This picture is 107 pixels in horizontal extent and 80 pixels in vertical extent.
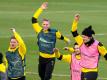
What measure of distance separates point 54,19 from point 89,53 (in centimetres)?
2328

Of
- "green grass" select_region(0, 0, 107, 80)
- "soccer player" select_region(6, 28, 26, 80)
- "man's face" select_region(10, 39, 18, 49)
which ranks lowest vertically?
"green grass" select_region(0, 0, 107, 80)

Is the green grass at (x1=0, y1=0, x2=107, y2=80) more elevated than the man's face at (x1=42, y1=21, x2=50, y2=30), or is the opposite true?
the man's face at (x1=42, y1=21, x2=50, y2=30)

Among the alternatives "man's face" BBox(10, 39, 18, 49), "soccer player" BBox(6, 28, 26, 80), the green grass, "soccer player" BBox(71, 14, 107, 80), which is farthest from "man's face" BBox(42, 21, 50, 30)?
"soccer player" BBox(71, 14, 107, 80)

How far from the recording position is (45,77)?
55.3 ft

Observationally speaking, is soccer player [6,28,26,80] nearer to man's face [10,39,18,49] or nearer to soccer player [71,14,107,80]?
man's face [10,39,18,49]

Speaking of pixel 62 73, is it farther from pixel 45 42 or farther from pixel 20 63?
pixel 20 63

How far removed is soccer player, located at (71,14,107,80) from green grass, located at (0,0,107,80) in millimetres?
→ 4950

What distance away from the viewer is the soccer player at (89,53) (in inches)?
534

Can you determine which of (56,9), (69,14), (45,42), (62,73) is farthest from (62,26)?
(45,42)

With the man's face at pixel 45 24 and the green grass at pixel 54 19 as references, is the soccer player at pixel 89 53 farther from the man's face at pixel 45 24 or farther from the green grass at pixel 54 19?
the green grass at pixel 54 19

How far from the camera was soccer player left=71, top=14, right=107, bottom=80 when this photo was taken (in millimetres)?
13562

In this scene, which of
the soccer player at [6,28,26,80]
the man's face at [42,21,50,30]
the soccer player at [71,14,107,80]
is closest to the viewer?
the soccer player at [71,14,107,80]

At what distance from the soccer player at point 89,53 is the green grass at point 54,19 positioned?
495 cm

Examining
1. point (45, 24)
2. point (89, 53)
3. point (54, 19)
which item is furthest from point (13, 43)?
point (54, 19)
